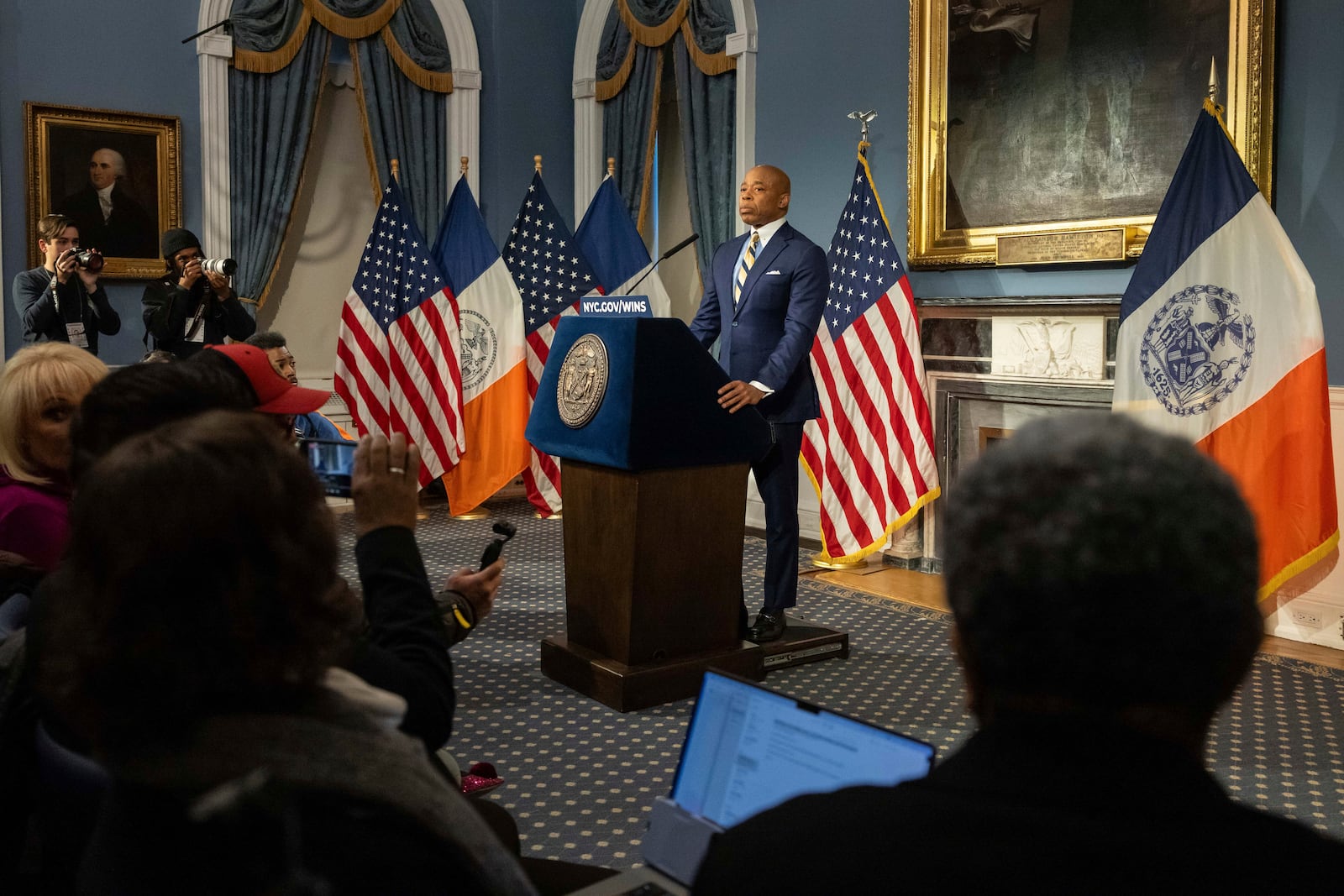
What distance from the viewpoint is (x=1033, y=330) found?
4961mm

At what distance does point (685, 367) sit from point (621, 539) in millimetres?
517

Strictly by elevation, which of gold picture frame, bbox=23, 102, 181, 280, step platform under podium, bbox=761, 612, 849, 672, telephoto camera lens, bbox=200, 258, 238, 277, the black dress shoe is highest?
gold picture frame, bbox=23, 102, 181, 280

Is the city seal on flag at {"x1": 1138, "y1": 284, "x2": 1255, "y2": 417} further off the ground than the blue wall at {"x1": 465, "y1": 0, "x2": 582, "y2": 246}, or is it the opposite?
the blue wall at {"x1": 465, "y1": 0, "x2": 582, "y2": 246}

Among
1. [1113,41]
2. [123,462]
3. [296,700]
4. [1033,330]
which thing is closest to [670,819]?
[296,700]

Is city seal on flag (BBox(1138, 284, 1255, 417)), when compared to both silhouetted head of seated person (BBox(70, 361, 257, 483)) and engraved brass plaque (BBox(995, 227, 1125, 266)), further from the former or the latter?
silhouetted head of seated person (BBox(70, 361, 257, 483))

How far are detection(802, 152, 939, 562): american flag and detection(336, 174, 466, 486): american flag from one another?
218 cm

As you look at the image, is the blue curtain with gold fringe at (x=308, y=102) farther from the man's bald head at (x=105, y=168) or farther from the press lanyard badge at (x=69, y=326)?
the press lanyard badge at (x=69, y=326)

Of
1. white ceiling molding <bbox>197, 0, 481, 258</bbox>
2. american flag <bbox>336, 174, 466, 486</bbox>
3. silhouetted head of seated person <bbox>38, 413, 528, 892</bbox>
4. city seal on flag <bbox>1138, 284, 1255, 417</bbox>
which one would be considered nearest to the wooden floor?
city seal on flag <bbox>1138, 284, 1255, 417</bbox>

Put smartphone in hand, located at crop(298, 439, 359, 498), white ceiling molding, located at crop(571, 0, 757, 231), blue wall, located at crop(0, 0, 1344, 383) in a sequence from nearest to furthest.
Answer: smartphone in hand, located at crop(298, 439, 359, 498) < blue wall, located at crop(0, 0, 1344, 383) < white ceiling molding, located at crop(571, 0, 757, 231)

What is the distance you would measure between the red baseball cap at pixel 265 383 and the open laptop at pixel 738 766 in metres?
0.99

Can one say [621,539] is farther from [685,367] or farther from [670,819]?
[670,819]

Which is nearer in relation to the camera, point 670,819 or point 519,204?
point 670,819

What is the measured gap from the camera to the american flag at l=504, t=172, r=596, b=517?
6.75 m

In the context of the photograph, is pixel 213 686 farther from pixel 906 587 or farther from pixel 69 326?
pixel 69 326
